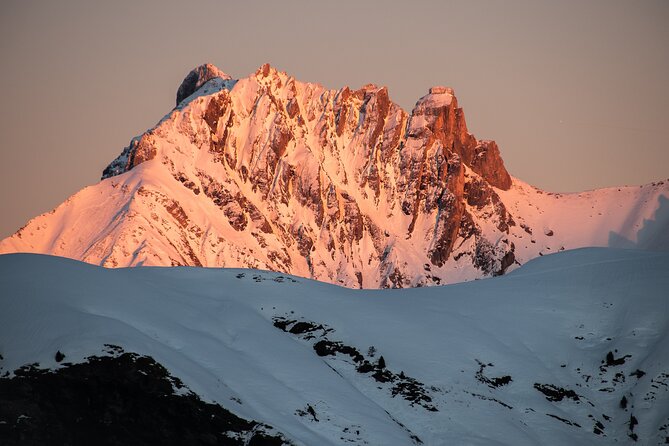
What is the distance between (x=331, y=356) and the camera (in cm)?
11381

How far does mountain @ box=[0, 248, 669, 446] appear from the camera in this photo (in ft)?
289

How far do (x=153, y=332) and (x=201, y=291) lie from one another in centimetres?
2359

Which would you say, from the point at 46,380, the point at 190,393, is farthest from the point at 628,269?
the point at 46,380

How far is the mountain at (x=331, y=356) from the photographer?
289ft

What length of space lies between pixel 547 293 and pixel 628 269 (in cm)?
1205

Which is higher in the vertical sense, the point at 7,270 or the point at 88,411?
the point at 7,270

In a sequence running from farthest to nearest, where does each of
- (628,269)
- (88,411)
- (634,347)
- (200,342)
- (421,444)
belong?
(628,269)
(634,347)
(200,342)
(421,444)
(88,411)

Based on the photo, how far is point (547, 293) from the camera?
140 metres

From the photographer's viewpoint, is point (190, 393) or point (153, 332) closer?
point (190, 393)

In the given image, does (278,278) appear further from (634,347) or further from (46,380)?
(46,380)

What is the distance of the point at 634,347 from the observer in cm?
12138

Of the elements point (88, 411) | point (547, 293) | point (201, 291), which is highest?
point (547, 293)

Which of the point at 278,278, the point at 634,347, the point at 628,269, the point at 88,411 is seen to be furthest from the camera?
the point at 628,269

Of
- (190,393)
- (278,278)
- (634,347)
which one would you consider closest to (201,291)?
(278,278)
